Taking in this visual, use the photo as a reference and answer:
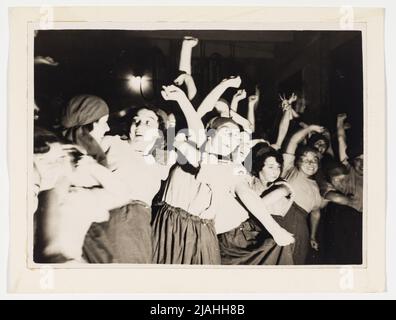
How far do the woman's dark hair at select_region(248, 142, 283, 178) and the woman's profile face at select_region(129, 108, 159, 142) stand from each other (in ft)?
1.04

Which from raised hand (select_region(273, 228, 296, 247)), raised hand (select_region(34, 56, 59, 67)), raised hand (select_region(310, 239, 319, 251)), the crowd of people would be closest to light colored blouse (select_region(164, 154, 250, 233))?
the crowd of people

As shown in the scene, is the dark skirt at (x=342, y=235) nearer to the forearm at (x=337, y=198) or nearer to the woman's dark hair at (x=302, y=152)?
the forearm at (x=337, y=198)

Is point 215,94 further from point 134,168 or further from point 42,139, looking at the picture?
point 42,139

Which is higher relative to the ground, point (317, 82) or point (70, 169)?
point (317, 82)

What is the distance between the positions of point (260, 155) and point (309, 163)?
157mm

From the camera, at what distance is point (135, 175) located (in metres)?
1.51

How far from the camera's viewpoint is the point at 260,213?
152cm

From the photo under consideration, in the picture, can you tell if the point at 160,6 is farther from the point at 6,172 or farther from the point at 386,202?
the point at 386,202

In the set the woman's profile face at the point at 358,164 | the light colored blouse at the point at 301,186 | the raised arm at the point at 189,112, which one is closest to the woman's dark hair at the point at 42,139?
the raised arm at the point at 189,112

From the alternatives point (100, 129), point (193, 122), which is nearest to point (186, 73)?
point (193, 122)

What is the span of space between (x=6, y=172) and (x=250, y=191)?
760 millimetres

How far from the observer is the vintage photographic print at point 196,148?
1504mm
